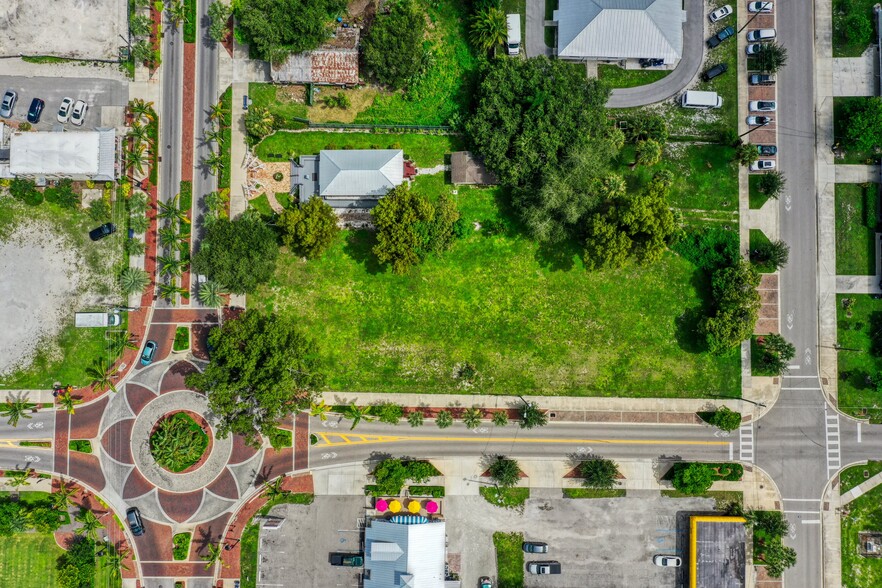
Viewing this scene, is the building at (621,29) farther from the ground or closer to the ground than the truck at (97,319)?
farther from the ground

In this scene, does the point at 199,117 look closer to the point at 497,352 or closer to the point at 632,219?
the point at 497,352

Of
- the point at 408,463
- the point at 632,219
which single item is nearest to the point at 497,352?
the point at 408,463

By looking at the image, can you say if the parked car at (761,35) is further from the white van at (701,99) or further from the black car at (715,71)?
the white van at (701,99)

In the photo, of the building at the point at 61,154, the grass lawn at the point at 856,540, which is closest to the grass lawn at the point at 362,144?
the building at the point at 61,154

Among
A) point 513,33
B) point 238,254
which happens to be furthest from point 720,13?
point 238,254

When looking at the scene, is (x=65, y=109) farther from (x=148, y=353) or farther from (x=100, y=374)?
(x=100, y=374)

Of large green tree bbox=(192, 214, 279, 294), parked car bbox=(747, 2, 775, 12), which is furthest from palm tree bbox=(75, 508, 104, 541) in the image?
parked car bbox=(747, 2, 775, 12)
